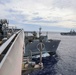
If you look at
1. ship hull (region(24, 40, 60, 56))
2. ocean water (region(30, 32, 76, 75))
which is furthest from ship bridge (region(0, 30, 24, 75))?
ship hull (region(24, 40, 60, 56))

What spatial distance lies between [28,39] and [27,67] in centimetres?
3271

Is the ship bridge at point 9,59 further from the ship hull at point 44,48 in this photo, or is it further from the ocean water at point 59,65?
the ship hull at point 44,48

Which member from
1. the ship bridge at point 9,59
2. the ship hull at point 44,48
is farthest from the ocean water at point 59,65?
the ship bridge at point 9,59

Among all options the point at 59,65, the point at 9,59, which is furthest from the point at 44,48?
the point at 9,59

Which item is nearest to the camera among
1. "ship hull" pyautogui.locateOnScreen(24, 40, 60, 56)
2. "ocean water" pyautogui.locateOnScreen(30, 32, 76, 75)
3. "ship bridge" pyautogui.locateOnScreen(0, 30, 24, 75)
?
"ship bridge" pyautogui.locateOnScreen(0, 30, 24, 75)

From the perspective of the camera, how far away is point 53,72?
3017 cm

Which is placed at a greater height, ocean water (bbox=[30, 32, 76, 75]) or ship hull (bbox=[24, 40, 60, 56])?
ship hull (bbox=[24, 40, 60, 56])

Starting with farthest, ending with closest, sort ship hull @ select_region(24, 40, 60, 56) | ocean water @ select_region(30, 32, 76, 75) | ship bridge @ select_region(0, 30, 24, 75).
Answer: ship hull @ select_region(24, 40, 60, 56) → ocean water @ select_region(30, 32, 76, 75) → ship bridge @ select_region(0, 30, 24, 75)

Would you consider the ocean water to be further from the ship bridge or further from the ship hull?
the ship bridge

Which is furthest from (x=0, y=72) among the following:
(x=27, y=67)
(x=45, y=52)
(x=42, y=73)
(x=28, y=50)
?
(x=45, y=52)

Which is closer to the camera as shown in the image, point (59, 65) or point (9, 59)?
point (9, 59)

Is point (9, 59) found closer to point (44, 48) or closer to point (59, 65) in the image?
point (59, 65)

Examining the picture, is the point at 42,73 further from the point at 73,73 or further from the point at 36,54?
the point at 36,54

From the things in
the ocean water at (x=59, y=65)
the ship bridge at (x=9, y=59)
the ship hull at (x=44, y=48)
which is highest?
the ship bridge at (x=9, y=59)
